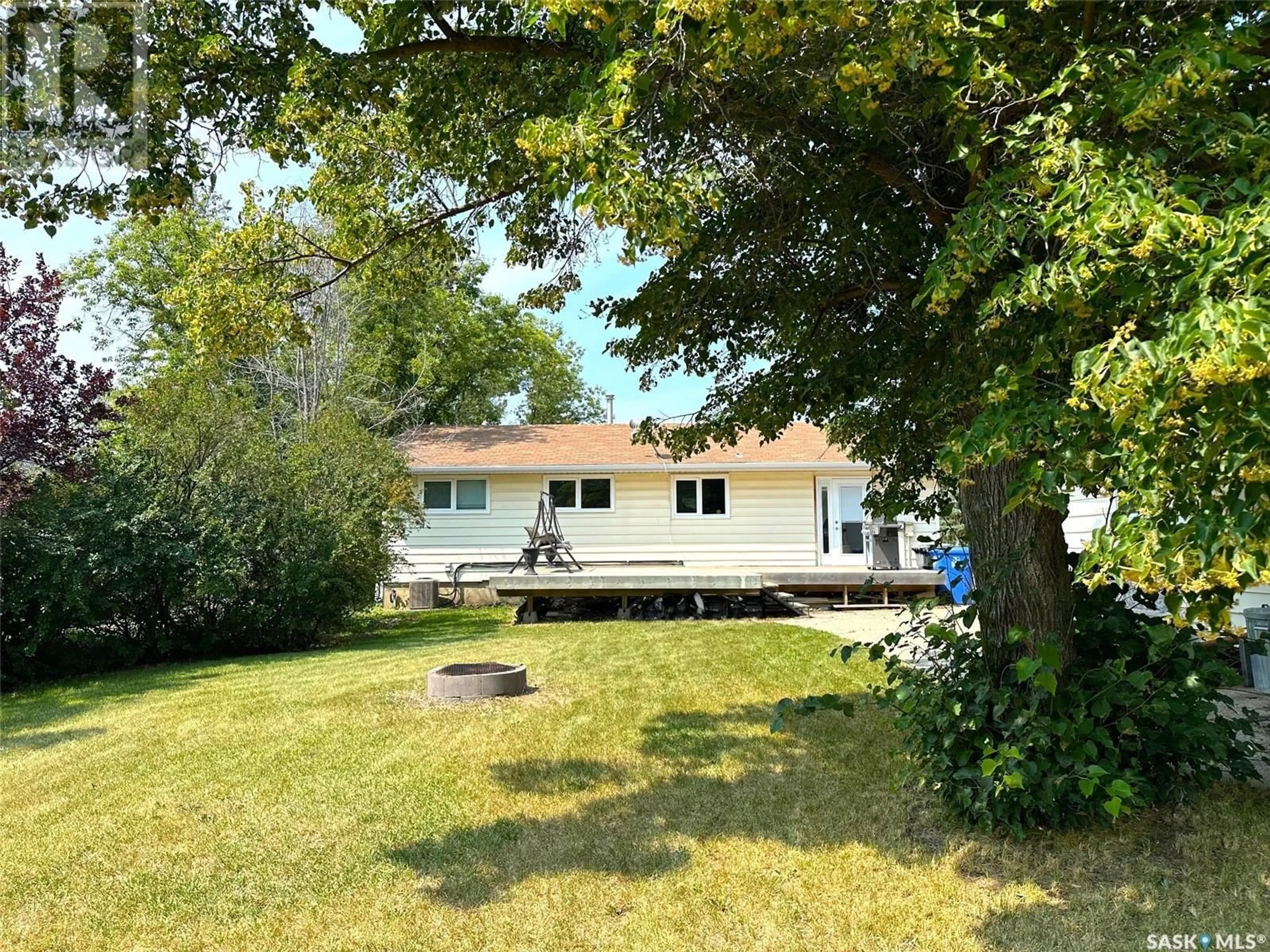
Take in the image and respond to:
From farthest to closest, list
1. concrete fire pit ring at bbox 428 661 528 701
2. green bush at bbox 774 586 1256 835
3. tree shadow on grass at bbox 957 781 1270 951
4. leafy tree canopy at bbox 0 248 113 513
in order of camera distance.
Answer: leafy tree canopy at bbox 0 248 113 513
concrete fire pit ring at bbox 428 661 528 701
green bush at bbox 774 586 1256 835
tree shadow on grass at bbox 957 781 1270 951

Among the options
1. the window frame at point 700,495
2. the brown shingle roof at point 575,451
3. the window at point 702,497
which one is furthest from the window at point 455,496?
the window at point 702,497

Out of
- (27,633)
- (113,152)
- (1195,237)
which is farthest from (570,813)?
(27,633)

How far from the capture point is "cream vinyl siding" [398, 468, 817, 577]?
17.1 meters

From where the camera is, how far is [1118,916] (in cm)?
318

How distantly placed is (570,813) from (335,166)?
15.2ft

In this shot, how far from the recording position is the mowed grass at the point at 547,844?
3227 millimetres

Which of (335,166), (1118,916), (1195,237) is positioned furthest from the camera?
(335,166)

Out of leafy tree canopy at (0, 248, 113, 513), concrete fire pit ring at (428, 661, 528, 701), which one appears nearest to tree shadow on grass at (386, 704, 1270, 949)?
concrete fire pit ring at (428, 661, 528, 701)

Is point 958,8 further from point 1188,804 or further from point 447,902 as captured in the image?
point 447,902

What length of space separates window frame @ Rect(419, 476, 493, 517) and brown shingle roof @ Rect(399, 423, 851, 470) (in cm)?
36

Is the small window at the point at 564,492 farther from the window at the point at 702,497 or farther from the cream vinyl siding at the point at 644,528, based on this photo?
the window at the point at 702,497

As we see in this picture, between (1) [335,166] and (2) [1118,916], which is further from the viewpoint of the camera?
(1) [335,166]

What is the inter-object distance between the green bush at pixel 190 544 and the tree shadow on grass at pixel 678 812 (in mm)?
6511

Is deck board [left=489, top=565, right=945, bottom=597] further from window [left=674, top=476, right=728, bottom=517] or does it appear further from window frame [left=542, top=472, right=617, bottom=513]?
window frame [left=542, top=472, right=617, bottom=513]
